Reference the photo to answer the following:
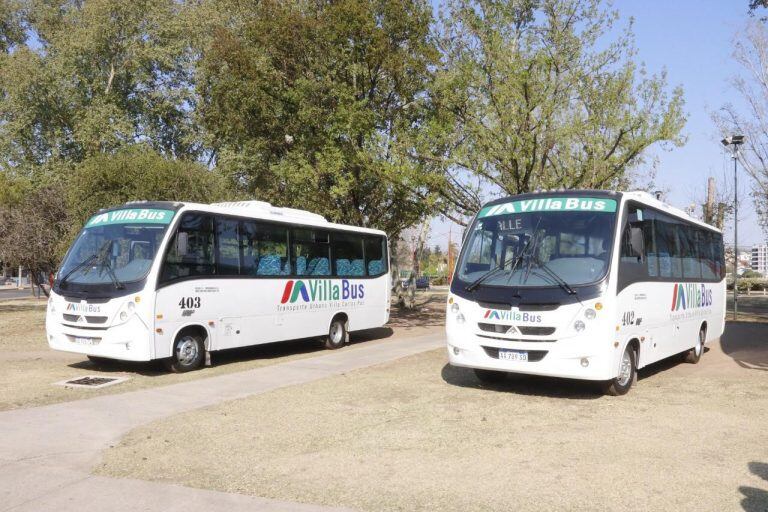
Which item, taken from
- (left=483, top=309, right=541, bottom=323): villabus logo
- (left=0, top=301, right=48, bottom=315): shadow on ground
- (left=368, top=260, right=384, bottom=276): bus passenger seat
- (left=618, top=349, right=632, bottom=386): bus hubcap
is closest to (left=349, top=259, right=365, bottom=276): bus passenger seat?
(left=368, top=260, right=384, bottom=276): bus passenger seat

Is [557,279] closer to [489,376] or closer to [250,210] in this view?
[489,376]

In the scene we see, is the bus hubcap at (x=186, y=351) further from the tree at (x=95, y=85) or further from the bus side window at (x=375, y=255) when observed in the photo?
the tree at (x=95, y=85)

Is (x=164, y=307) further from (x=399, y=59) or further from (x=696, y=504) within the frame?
(x=399, y=59)

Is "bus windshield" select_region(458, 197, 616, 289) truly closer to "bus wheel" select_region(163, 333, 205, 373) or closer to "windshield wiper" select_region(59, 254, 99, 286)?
"bus wheel" select_region(163, 333, 205, 373)

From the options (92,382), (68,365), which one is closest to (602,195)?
(92,382)

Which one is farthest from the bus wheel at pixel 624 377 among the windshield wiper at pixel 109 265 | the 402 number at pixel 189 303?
the windshield wiper at pixel 109 265

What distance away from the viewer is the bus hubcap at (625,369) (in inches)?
393

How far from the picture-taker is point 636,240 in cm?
998

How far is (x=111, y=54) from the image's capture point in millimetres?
36281

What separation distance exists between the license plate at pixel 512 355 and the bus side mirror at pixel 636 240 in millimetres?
2217

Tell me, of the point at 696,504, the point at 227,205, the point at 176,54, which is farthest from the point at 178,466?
the point at 176,54

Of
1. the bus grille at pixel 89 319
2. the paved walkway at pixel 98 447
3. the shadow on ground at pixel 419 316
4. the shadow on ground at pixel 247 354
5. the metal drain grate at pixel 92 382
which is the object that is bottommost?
the shadow on ground at pixel 419 316

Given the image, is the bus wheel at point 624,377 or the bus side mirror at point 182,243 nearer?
the bus wheel at point 624,377

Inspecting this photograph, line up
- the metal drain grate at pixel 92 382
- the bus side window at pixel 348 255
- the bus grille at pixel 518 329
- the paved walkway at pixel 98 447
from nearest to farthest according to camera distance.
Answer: the paved walkway at pixel 98 447 < the bus grille at pixel 518 329 < the metal drain grate at pixel 92 382 < the bus side window at pixel 348 255
